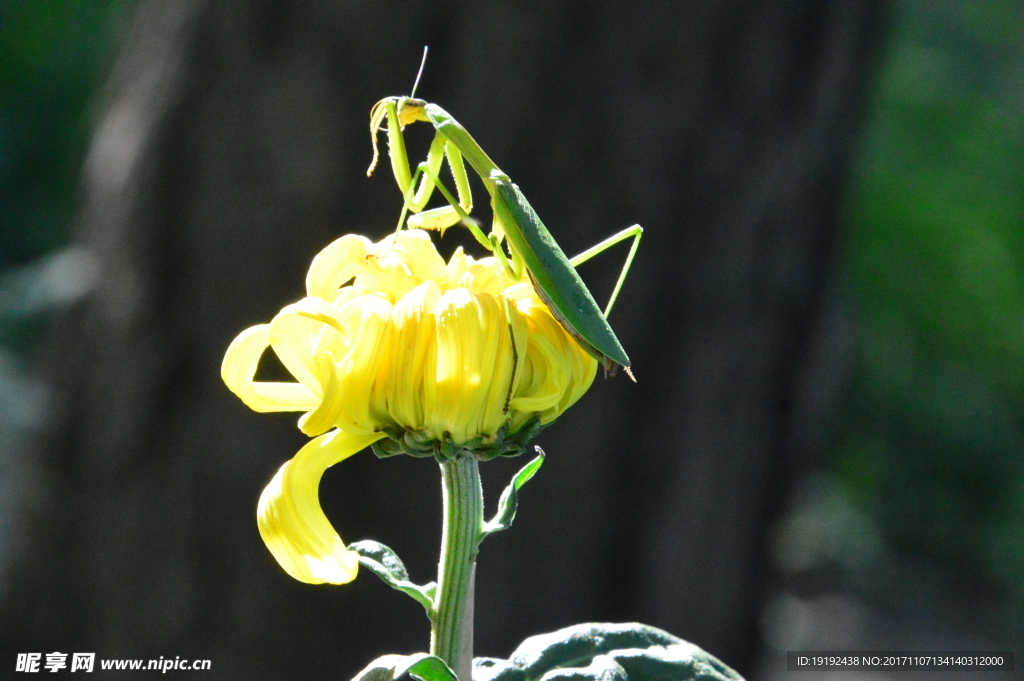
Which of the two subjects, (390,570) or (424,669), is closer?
(424,669)

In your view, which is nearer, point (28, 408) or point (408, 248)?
point (408, 248)

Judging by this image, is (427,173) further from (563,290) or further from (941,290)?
(941,290)

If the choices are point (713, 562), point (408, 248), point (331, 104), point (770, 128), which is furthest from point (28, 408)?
point (408, 248)

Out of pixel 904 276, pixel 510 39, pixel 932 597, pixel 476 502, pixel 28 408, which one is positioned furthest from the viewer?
pixel 904 276

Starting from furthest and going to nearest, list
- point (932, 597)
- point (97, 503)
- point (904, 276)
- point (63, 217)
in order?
point (904, 276) < point (932, 597) < point (63, 217) < point (97, 503)

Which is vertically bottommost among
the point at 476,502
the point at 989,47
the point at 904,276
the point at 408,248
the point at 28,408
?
the point at 28,408

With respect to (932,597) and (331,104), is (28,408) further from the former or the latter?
(932,597)

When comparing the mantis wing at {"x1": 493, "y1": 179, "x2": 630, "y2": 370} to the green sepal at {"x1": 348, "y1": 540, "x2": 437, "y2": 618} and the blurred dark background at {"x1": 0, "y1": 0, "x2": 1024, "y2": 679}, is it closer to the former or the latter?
the green sepal at {"x1": 348, "y1": 540, "x2": 437, "y2": 618}

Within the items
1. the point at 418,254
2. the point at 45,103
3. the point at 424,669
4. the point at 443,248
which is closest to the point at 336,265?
the point at 418,254
